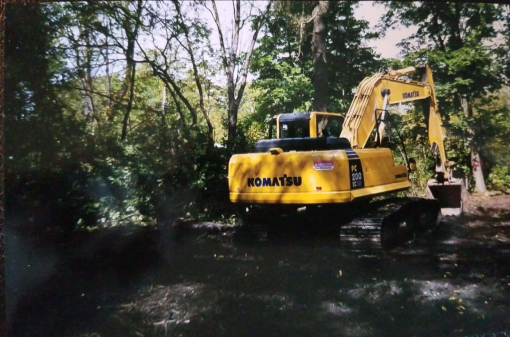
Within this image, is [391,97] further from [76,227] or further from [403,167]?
[76,227]

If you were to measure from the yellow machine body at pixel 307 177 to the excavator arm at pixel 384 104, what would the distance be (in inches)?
8.6

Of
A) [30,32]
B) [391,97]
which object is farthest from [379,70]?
[30,32]

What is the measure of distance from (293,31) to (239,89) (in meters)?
0.59

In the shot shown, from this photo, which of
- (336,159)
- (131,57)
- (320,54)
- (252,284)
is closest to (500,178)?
(336,159)

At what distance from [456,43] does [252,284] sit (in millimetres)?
2297

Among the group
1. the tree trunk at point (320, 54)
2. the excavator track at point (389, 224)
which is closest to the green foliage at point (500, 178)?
the excavator track at point (389, 224)

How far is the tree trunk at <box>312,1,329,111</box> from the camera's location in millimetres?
3182

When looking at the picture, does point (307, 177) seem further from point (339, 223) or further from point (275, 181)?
point (339, 223)

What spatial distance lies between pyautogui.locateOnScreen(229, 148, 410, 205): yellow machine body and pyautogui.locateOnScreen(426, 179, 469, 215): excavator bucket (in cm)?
53

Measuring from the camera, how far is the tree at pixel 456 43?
3.15 m

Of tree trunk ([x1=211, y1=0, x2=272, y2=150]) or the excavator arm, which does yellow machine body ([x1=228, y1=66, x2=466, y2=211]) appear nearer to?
the excavator arm

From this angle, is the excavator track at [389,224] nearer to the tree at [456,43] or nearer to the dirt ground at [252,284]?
the dirt ground at [252,284]

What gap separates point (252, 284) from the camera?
9.82ft

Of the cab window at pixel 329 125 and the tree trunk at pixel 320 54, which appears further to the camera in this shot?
the cab window at pixel 329 125
